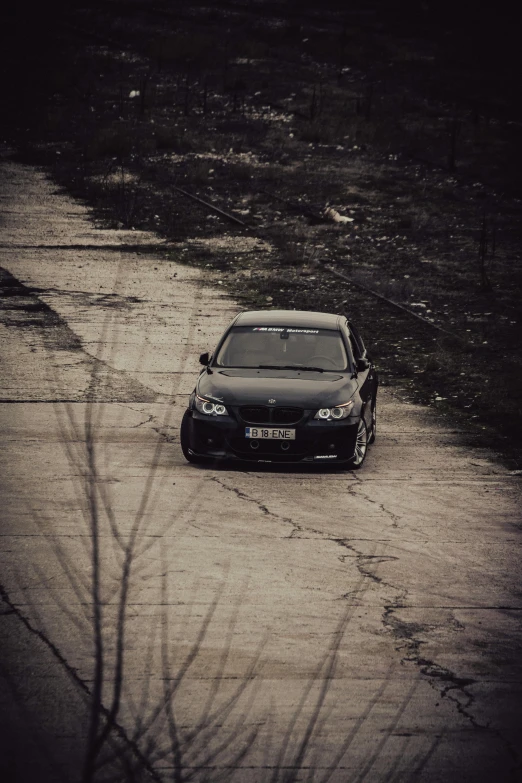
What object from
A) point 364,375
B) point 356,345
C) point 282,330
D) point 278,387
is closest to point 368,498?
point 278,387

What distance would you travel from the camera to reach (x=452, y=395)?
18031 millimetres

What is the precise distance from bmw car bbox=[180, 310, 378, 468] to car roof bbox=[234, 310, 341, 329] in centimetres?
56

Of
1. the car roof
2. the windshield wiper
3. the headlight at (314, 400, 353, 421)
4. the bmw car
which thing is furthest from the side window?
the headlight at (314, 400, 353, 421)

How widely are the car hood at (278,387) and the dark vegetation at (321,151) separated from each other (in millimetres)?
3086

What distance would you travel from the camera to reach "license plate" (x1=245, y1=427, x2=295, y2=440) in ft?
41.9

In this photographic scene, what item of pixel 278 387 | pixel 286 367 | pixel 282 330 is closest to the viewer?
pixel 278 387

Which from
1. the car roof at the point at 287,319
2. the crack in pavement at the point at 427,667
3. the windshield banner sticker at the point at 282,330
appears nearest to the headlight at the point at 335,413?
the windshield banner sticker at the point at 282,330

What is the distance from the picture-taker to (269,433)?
1277cm

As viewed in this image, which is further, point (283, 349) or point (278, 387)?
point (283, 349)

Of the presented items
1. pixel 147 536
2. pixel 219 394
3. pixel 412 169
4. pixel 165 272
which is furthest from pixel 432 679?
pixel 412 169

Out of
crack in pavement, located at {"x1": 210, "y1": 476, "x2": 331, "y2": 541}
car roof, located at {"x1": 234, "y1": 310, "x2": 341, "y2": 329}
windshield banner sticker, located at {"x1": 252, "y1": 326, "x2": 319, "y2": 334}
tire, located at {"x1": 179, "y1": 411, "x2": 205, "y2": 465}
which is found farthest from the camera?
car roof, located at {"x1": 234, "y1": 310, "x2": 341, "y2": 329}

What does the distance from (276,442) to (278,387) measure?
65 centimetres

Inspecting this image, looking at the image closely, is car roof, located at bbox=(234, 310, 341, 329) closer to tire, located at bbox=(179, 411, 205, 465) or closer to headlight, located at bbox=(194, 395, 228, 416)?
headlight, located at bbox=(194, 395, 228, 416)

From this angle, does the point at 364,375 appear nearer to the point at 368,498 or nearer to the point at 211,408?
the point at 211,408
